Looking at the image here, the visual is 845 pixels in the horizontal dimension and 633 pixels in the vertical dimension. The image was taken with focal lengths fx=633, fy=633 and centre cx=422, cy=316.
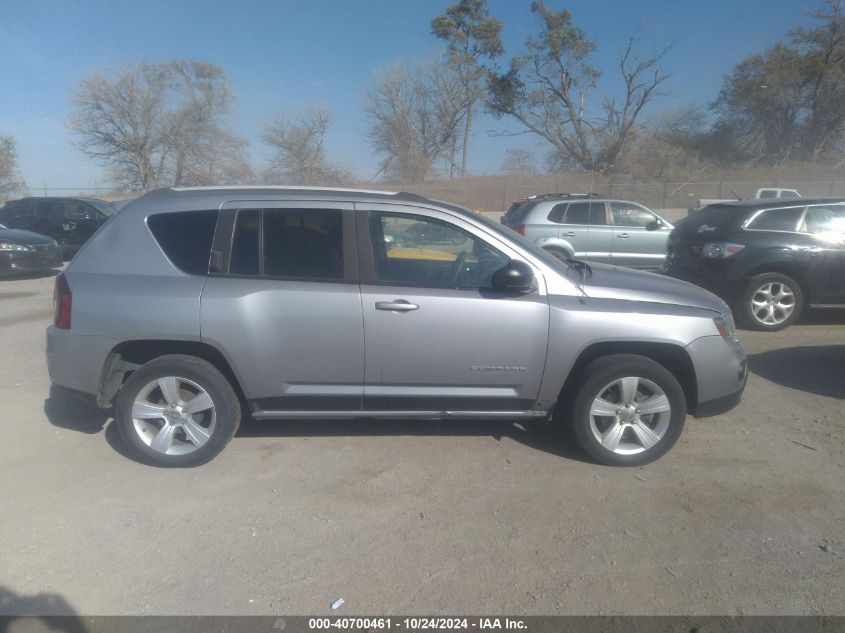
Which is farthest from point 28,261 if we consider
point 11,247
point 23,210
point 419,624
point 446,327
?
point 419,624

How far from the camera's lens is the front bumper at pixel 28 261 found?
40.7ft

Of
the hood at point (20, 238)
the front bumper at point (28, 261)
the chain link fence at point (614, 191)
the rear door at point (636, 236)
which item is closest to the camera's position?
the rear door at point (636, 236)

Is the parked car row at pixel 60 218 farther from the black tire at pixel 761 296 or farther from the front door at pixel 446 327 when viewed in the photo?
the black tire at pixel 761 296

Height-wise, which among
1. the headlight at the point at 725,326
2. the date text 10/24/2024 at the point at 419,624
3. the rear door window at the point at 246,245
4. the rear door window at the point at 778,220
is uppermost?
the rear door window at the point at 778,220

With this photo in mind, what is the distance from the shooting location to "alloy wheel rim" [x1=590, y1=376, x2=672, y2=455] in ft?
13.7

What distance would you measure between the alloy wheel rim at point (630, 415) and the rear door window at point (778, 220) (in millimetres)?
4909

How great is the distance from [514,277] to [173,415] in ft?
7.92

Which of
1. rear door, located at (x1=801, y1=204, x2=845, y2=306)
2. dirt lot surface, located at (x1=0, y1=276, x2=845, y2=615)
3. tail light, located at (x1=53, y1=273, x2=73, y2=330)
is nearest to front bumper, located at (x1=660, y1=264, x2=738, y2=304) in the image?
rear door, located at (x1=801, y1=204, x2=845, y2=306)

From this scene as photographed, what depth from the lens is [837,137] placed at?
148 ft

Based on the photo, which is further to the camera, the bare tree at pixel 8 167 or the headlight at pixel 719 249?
the bare tree at pixel 8 167

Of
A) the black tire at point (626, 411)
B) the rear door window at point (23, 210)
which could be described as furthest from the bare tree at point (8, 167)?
the black tire at point (626, 411)

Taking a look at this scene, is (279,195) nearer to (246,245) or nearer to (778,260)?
(246,245)

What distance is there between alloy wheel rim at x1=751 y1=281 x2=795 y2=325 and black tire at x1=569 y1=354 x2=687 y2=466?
174 inches

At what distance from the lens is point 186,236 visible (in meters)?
4.24
